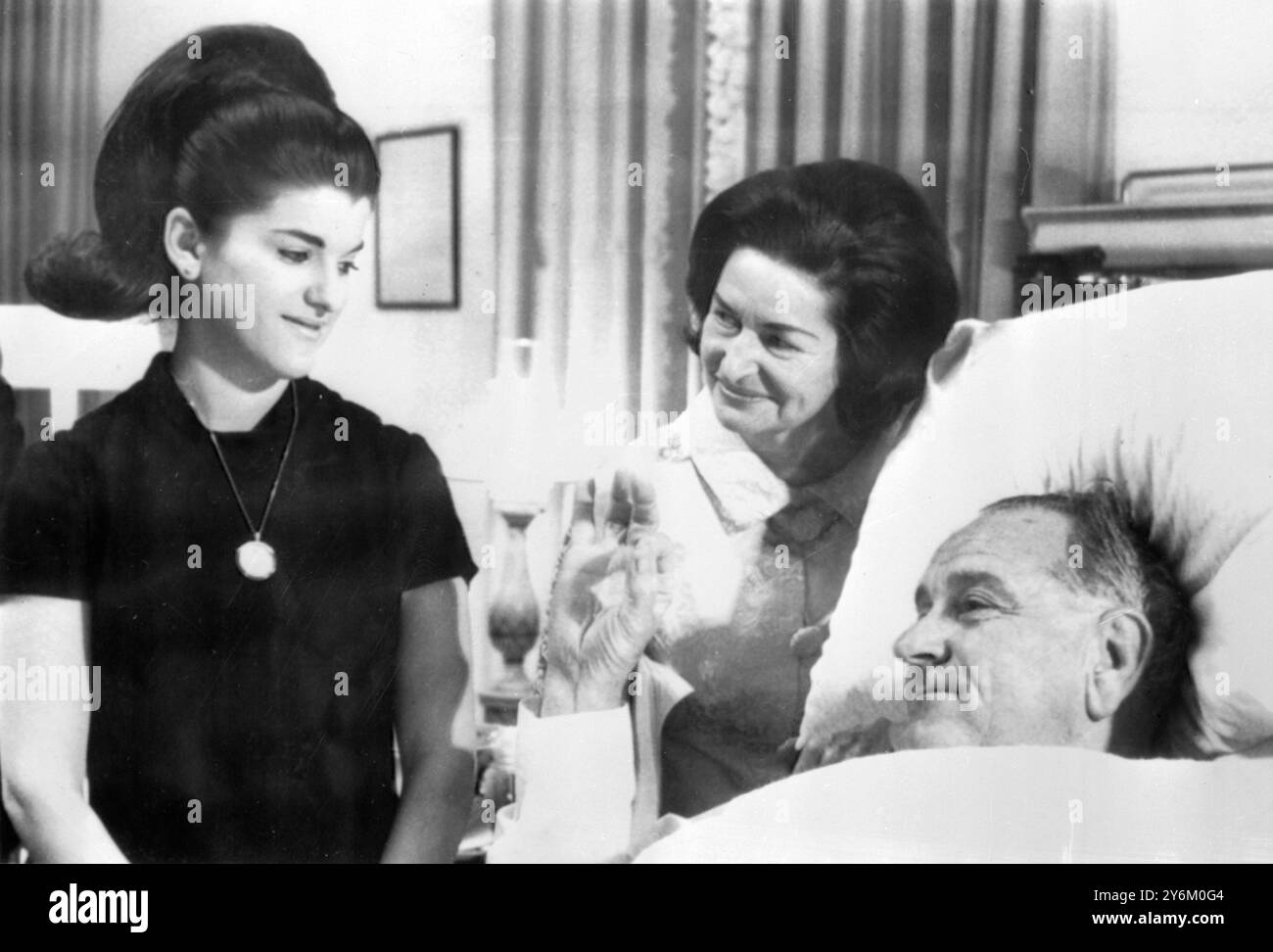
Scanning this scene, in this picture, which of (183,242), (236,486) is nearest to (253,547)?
(236,486)

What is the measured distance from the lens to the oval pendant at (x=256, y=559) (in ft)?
8.66

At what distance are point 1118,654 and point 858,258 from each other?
3.17 feet

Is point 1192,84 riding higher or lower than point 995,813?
higher

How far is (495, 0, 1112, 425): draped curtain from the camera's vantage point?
8.95 ft

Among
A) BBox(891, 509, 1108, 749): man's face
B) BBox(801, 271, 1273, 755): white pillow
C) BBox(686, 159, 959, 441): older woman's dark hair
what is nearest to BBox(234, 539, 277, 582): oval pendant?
BBox(686, 159, 959, 441): older woman's dark hair

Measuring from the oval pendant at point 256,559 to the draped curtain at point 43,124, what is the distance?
691 mm

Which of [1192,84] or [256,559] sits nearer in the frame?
[256,559]

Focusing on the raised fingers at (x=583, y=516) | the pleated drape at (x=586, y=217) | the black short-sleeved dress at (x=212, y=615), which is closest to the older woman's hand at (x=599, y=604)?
the raised fingers at (x=583, y=516)

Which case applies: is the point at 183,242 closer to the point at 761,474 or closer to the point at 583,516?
the point at 583,516

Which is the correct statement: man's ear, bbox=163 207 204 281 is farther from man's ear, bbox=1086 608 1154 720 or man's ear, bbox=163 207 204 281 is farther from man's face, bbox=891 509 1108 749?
man's ear, bbox=1086 608 1154 720

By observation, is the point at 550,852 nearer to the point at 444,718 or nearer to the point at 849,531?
the point at 444,718

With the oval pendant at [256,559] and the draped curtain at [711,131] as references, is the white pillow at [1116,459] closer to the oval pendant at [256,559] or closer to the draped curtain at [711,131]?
the draped curtain at [711,131]

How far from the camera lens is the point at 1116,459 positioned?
8.89 feet
